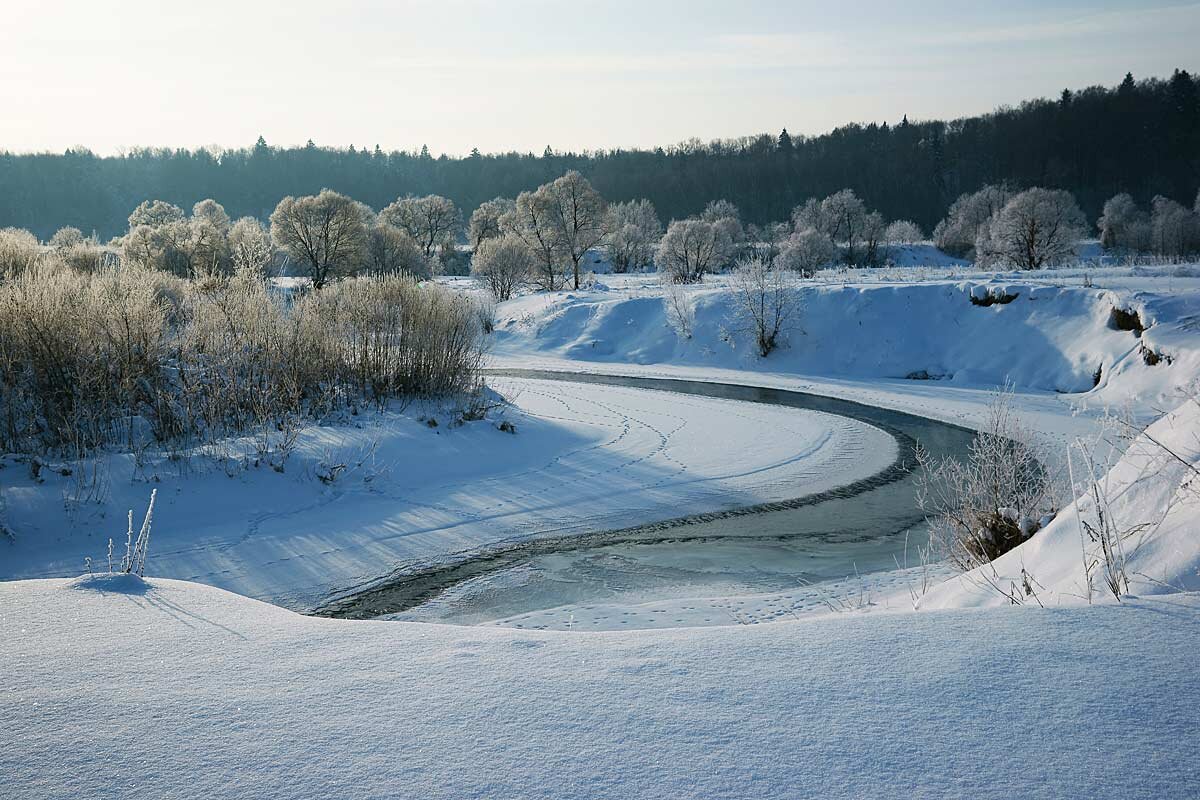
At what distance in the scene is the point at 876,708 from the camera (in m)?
2.52

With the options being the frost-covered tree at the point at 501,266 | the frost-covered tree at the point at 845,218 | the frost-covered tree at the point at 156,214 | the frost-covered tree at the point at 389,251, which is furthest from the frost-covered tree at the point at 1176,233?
the frost-covered tree at the point at 156,214

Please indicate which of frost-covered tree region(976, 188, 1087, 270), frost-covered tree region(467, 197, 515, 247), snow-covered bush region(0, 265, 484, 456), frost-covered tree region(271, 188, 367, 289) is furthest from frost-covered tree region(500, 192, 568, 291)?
snow-covered bush region(0, 265, 484, 456)

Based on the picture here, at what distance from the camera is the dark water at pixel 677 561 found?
7703 millimetres

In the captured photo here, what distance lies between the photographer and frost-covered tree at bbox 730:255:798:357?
2797cm

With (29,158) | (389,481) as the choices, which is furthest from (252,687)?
(29,158)

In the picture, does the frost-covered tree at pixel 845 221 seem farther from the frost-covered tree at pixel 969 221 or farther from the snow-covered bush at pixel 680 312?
the snow-covered bush at pixel 680 312

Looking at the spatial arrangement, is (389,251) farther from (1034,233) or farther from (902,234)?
(902,234)

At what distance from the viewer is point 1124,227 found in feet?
206

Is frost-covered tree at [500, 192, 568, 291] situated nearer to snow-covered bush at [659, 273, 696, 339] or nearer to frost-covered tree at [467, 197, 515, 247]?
snow-covered bush at [659, 273, 696, 339]

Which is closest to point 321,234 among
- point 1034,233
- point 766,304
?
point 766,304

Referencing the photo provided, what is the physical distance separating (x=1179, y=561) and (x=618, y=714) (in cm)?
288

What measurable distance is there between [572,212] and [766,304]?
26.4 metres

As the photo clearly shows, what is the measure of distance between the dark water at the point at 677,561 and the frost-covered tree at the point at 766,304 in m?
16.5

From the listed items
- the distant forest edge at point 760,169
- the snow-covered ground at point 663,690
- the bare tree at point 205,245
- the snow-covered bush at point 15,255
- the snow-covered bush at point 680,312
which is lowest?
the snow-covered ground at point 663,690
